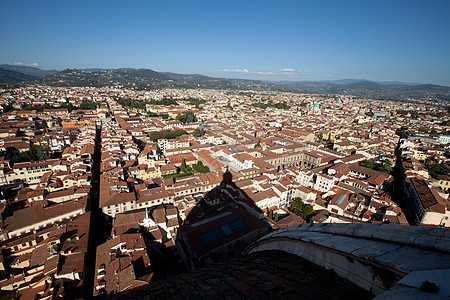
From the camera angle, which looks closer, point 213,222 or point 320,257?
point 320,257

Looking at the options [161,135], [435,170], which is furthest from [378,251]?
[161,135]

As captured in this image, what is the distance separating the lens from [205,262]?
1064 centimetres

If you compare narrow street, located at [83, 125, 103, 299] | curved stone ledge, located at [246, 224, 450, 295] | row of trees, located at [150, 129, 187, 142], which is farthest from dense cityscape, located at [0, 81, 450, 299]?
curved stone ledge, located at [246, 224, 450, 295]

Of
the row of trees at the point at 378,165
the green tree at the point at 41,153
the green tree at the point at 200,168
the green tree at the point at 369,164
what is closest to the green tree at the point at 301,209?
the green tree at the point at 200,168

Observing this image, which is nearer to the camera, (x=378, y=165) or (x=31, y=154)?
(x=31, y=154)

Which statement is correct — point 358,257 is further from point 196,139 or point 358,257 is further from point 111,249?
point 196,139

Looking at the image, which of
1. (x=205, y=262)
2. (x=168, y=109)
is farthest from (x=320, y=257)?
(x=168, y=109)

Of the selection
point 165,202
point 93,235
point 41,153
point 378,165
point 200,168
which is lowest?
point 93,235

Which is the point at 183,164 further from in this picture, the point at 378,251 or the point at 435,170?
the point at 435,170

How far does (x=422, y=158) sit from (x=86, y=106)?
76.0m

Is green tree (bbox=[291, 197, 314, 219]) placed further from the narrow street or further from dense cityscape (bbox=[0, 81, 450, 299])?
the narrow street

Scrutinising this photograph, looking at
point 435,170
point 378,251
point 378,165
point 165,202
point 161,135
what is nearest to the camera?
point 378,251

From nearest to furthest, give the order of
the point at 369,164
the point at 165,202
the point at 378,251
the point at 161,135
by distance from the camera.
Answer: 1. the point at 378,251
2. the point at 165,202
3. the point at 369,164
4. the point at 161,135

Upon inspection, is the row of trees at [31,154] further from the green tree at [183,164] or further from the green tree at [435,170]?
the green tree at [435,170]
